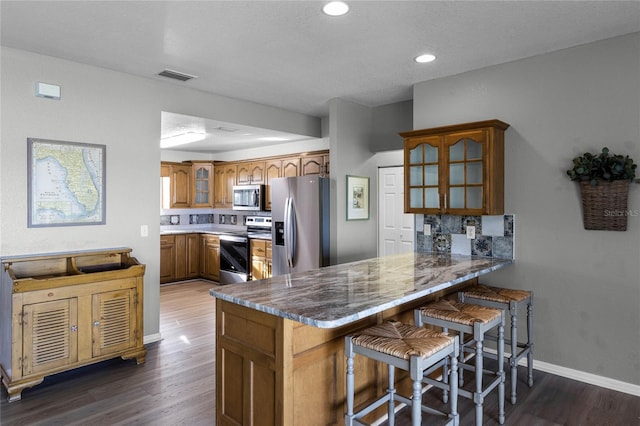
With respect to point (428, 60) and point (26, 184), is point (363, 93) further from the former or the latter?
point (26, 184)

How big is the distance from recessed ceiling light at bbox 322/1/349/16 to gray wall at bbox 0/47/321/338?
214cm

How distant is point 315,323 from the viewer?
1.68 meters

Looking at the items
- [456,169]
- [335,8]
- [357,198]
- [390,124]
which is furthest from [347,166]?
[335,8]

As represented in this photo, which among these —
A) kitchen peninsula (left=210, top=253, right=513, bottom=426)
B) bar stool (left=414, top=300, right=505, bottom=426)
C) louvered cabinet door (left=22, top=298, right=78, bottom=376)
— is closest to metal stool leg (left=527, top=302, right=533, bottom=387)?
bar stool (left=414, top=300, right=505, bottom=426)

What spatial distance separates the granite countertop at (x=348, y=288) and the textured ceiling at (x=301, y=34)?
171 centimetres

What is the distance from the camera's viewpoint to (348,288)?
2303mm

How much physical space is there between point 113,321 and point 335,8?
9.59ft

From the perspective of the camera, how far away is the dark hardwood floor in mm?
2514

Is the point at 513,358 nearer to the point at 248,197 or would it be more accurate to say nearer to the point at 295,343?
the point at 295,343

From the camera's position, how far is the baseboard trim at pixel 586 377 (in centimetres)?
288

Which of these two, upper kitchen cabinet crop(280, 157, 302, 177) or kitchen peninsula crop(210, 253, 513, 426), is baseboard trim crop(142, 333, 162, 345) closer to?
kitchen peninsula crop(210, 253, 513, 426)

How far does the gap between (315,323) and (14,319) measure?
7.88 feet

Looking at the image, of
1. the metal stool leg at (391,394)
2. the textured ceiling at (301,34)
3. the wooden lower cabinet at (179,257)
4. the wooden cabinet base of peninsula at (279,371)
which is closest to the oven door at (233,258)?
the wooden lower cabinet at (179,257)

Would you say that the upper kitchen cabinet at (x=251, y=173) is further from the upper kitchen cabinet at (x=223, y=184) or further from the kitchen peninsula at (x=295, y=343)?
the kitchen peninsula at (x=295, y=343)
